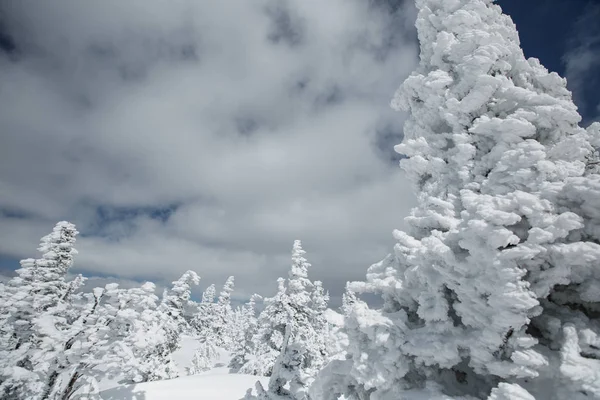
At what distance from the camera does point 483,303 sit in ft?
16.6

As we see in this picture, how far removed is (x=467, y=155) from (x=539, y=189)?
5.49 ft

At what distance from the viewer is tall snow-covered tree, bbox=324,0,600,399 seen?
4570 mm

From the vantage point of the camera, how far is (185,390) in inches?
860

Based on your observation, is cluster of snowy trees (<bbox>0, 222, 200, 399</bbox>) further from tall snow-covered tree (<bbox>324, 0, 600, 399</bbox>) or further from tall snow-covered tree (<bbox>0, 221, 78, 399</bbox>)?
tall snow-covered tree (<bbox>324, 0, 600, 399</bbox>)

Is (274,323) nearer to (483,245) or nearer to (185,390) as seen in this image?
(185,390)

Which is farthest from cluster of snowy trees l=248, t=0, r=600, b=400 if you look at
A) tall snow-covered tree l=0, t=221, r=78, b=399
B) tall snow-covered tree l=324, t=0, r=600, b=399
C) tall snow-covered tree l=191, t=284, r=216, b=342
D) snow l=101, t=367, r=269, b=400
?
tall snow-covered tree l=191, t=284, r=216, b=342

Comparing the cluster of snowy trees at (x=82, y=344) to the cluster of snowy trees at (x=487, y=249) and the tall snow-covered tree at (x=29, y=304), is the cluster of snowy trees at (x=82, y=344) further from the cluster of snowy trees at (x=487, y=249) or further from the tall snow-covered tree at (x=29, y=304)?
the cluster of snowy trees at (x=487, y=249)

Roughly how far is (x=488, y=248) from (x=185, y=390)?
2415 centimetres

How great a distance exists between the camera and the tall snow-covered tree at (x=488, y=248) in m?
4.57

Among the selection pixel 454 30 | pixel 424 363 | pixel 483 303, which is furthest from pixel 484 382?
pixel 454 30

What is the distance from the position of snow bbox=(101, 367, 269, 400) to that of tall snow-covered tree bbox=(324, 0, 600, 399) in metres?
19.0

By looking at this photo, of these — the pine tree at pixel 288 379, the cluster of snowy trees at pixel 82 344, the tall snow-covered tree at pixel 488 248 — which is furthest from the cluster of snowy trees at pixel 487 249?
the cluster of snowy trees at pixel 82 344

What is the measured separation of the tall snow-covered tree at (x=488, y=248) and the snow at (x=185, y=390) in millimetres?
18951

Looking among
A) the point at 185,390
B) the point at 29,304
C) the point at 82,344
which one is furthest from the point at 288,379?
the point at 29,304
